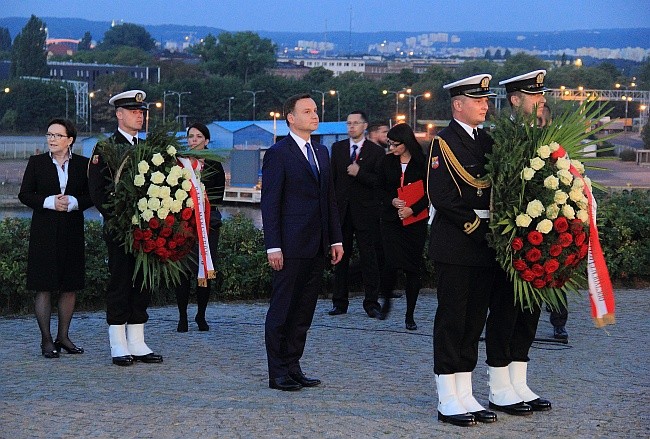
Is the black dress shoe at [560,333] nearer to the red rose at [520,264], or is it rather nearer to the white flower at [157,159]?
the red rose at [520,264]

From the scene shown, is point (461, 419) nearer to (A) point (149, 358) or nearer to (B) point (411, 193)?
(A) point (149, 358)

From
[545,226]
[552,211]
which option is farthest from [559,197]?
[545,226]

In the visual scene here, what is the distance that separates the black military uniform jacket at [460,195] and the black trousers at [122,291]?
276 cm

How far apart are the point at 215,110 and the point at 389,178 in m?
125

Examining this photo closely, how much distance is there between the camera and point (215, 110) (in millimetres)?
135625

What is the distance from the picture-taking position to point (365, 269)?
475 inches

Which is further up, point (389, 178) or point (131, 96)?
point (131, 96)

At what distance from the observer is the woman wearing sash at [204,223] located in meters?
9.83

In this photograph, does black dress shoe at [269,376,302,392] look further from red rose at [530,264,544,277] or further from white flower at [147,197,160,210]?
red rose at [530,264,544,277]

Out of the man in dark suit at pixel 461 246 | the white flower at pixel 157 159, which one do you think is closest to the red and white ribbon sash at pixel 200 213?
the white flower at pixel 157 159

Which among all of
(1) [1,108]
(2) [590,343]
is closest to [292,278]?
(2) [590,343]

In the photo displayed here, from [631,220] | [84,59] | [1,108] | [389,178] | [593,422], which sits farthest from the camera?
[84,59]

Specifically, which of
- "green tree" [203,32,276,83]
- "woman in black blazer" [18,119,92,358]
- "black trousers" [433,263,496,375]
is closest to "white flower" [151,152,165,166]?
"woman in black blazer" [18,119,92,358]

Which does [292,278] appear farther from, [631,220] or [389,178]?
[631,220]
